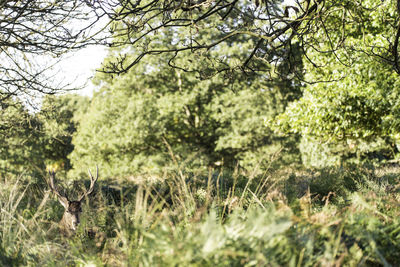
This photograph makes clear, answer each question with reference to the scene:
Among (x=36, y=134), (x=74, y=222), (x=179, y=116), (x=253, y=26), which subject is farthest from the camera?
(x=179, y=116)

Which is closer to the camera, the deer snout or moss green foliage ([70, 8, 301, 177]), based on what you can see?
the deer snout

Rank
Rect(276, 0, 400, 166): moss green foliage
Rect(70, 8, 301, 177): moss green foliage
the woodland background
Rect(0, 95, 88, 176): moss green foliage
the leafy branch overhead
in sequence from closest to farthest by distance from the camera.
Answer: the woodland background → the leafy branch overhead → Rect(0, 95, 88, 176): moss green foliage → Rect(276, 0, 400, 166): moss green foliage → Rect(70, 8, 301, 177): moss green foliage

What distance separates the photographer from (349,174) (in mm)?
6164

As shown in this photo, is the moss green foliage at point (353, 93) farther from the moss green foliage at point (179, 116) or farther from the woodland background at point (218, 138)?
the moss green foliage at point (179, 116)

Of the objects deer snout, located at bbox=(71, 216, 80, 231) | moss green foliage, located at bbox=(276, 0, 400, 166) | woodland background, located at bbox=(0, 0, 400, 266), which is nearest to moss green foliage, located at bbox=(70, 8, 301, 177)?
woodland background, located at bbox=(0, 0, 400, 266)

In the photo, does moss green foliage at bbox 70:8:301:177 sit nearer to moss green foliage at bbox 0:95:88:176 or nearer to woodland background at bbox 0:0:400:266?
woodland background at bbox 0:0:400:266

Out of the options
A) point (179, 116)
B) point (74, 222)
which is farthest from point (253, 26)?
point (179, 116)

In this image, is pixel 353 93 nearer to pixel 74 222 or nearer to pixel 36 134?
pixel 74 222

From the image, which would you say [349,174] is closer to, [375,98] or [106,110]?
[375,98]

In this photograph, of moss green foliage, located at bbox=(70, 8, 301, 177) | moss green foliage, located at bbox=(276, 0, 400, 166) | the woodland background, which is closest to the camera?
the woodland background

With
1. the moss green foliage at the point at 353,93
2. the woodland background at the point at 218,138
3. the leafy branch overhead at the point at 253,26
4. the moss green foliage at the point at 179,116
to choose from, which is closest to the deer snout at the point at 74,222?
the woodland background at the point at 218,138

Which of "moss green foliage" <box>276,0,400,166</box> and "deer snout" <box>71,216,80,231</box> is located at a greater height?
"moss green foliage" <box>276,0,400,166</box>

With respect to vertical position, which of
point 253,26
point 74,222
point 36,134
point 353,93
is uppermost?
point 253,26

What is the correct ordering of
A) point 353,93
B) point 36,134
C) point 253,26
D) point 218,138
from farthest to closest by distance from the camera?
point 218,138 → point 36,134 → point 353,93 → point 253,26
